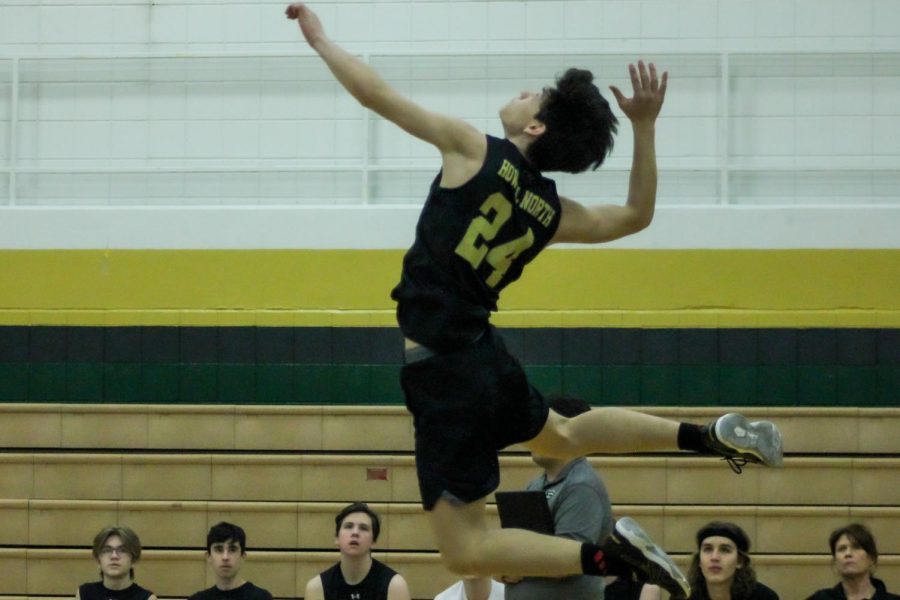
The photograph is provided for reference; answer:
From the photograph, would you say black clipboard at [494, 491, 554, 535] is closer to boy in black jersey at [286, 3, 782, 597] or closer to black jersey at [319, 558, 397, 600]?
boy in black jersey at [286, 3, 782, 597]

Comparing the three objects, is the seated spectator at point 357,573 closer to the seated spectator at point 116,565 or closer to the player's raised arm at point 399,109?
the seated spectator at point 116,565

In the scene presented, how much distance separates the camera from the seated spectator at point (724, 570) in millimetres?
6270

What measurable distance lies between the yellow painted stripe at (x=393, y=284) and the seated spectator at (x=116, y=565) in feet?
4.93

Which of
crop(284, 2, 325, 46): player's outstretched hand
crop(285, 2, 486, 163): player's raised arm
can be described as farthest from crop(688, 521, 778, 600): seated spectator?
crop(284, 2, 325, 46): player's outstretched hand

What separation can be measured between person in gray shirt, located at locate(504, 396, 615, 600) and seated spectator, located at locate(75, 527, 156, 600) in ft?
8.79

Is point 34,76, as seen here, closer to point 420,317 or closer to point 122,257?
point 122,257

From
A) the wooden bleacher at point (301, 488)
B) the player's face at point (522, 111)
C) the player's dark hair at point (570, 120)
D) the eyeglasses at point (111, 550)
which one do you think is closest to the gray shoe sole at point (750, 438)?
the player's dark hair at point (570, 120)

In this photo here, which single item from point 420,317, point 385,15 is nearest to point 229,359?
point 385,15

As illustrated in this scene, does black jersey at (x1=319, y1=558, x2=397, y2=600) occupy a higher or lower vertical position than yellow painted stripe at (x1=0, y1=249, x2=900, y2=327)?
lower

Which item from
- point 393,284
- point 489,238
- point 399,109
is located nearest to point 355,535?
point 393,284

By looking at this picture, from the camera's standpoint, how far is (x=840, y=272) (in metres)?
7.73

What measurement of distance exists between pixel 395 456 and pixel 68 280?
7.45ft

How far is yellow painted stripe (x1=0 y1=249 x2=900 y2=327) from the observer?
7.75 meters

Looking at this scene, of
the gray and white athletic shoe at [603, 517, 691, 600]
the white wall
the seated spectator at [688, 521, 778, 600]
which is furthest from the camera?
the white wall
